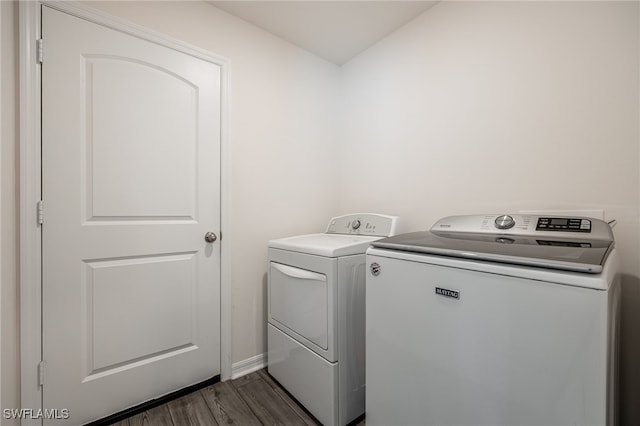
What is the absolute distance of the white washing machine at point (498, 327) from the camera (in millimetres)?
653

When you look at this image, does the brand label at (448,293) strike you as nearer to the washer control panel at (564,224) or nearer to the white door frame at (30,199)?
the washer control panel at (564,224)

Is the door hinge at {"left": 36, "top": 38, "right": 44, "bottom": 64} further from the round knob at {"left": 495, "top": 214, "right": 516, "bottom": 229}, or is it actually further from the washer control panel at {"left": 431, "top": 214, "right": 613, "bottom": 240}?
the round knob at {"left": 495, "top": 214, "right": 516, "bottom": 229}

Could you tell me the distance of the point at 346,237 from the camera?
179 centimetres

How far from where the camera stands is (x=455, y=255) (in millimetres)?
887

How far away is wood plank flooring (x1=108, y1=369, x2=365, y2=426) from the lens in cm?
136

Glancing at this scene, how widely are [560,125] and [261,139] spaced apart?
5.39 ft

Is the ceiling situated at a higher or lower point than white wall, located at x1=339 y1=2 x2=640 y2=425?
higher

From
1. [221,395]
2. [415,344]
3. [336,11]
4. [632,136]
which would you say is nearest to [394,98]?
[336,11]

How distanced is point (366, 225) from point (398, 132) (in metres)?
0.69

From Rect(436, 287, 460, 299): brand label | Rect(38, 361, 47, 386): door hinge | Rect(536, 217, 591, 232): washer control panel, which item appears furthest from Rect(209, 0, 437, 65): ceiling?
Rect(38, 361, 47, 386): door hinge

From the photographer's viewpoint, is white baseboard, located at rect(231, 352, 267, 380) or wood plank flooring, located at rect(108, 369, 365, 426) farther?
white baseboard, located at rect(231, 352, 267, 380)

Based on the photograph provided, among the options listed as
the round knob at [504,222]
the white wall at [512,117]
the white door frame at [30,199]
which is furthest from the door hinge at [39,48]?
the round knob at [504,222]

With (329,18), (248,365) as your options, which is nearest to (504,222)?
(329,18)

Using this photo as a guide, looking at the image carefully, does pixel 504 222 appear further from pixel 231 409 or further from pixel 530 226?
pixel 231 409
